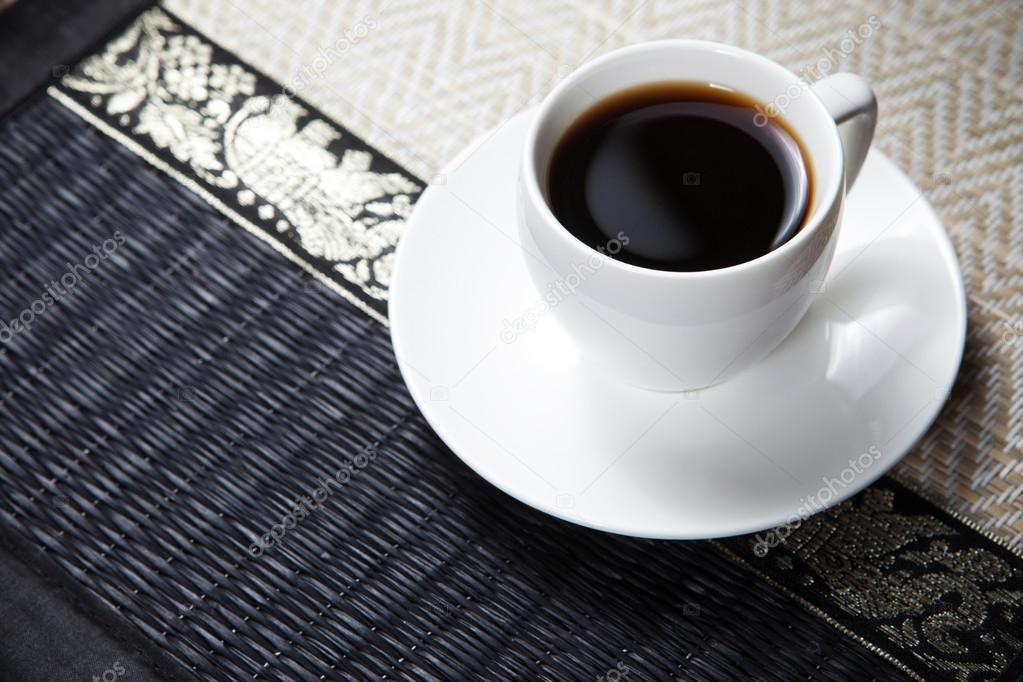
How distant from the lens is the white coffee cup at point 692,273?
0.54m

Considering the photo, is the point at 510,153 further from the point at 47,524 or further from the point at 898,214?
the point at 47,524

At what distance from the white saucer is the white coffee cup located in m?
0.03

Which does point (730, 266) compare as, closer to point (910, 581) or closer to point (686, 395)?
point (686, 395)

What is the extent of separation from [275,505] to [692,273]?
0.33m

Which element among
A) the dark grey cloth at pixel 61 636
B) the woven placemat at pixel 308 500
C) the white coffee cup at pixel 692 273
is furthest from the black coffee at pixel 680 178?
the dark grey cloth at pixel 61 636

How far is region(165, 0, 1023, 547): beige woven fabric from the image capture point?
772 mm

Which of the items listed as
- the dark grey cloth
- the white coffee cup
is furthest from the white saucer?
the dark grey cloth

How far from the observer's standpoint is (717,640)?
2.00 ft

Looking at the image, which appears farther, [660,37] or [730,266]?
[660,37]

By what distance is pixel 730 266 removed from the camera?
22.6 inches

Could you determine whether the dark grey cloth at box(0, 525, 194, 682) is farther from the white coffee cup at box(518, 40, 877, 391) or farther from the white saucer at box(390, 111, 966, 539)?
the white coffee cup at box(518, 40, 877, 391)

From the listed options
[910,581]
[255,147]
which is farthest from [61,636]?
[910,581]

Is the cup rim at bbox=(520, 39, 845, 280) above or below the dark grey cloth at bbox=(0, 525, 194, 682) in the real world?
above

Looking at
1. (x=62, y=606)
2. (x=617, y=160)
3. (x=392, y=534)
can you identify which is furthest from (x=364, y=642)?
(x=617, y=160)
